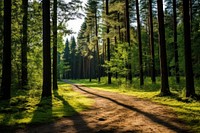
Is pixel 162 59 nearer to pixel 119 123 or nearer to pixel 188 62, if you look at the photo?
pixel 188 62

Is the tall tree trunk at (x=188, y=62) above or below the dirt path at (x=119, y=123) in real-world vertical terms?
above

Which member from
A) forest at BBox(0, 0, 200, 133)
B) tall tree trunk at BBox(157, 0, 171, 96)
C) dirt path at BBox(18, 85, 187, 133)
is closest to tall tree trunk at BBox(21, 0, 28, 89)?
forest at BBox(0, 0, 200, 133)

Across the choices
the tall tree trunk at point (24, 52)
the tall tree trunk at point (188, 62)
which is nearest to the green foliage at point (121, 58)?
the tall tree trunk at point (24, 52)

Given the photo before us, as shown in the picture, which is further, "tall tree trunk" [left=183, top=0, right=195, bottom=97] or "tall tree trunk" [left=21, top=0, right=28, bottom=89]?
"tall tree trunk" [left=21, top=0, right=28, bottom=89]

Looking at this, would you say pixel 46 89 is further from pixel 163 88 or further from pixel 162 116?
pixel 162 116

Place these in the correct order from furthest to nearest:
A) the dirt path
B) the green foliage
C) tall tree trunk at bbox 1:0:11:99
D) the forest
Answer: the green foliage < tall tree trunk at bbox 1:0:11:99 < the forest < the dirt path

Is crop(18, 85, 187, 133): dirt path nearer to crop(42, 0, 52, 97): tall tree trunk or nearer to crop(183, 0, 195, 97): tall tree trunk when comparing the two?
crop(183, 0, 195, 97): tall tree trunk

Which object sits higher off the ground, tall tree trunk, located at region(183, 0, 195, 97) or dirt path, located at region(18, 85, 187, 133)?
tall tree trunk, located at region(183, 0, 195, 97)

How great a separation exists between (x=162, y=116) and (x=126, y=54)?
16294mm

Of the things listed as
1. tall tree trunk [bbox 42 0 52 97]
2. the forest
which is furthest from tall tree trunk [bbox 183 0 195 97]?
tall tree trunk [bbox 42 0 52 97]

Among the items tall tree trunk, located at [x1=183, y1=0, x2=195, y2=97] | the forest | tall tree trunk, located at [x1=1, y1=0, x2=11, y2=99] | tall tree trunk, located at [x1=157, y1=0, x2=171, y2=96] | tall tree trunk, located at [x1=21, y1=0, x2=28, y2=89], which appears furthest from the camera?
tall tree trunk, located at [x1=21, y1=0, x2=28, y2=89]

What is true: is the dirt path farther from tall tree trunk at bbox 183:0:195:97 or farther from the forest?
tall tree trunk at bbox 183:0:195:97

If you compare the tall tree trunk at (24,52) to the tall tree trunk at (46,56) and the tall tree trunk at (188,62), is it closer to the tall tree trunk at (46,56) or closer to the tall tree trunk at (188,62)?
the tall tree trunk at (46,56)

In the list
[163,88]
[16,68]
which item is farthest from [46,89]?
[163,88]
